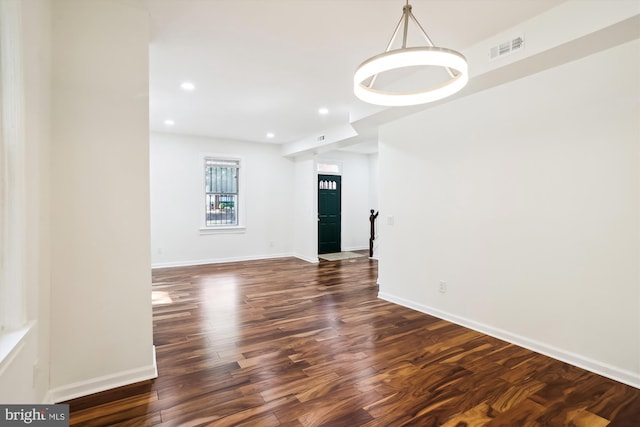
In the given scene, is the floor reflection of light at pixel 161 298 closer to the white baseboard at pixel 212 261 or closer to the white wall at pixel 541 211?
the white baseboard at pixel 212 261

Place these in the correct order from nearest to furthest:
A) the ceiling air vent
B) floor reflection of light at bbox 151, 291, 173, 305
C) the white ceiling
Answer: the white ceiling → the ceiling air vent → floor reflection of light at bbox 151, 291, 173, 305

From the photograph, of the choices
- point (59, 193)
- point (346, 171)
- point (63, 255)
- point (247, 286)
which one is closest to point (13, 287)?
point (63, 255)

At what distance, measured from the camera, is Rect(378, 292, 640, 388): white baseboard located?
2289mm

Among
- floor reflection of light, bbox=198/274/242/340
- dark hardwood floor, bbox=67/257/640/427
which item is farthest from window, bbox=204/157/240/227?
dark hardwood floor, bbox=67/257/640/427

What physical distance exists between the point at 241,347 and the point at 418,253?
234 centimetres

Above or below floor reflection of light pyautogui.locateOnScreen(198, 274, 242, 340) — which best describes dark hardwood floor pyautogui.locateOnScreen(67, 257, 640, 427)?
below

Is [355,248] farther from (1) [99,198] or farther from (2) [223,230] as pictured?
(1) [99,198]

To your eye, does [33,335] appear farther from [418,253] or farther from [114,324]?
[418,253]

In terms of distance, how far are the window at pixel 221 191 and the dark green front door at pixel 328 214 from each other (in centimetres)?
217

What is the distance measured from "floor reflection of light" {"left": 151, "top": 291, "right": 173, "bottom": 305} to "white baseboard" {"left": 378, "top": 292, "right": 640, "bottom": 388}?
3.33m

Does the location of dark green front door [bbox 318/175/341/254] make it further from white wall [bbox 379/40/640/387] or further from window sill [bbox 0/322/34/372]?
window sill [bbox 0/322/34/372]
